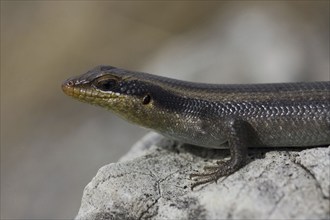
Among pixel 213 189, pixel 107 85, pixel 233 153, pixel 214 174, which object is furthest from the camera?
pixel 107 85

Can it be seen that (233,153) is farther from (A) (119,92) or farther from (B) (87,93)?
(B) (87,93)

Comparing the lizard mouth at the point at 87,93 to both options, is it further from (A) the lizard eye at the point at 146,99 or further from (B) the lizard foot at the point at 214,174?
(B) the lizard foot at the point at 214,174

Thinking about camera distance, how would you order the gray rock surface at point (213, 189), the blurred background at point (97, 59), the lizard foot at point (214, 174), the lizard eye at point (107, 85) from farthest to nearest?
the blurred background at point (97, 59), the lizard eye at point (107, 85), the lizard foot at point (214, 174), the gray rock surface at point (213, 189)

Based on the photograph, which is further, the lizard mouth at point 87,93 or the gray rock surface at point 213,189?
the lizard mouth at point 87,93

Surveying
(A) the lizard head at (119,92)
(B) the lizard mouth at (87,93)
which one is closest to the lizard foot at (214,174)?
(A) the lizard head at (119,92)

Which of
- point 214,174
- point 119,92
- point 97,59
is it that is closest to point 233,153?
point 214,174
